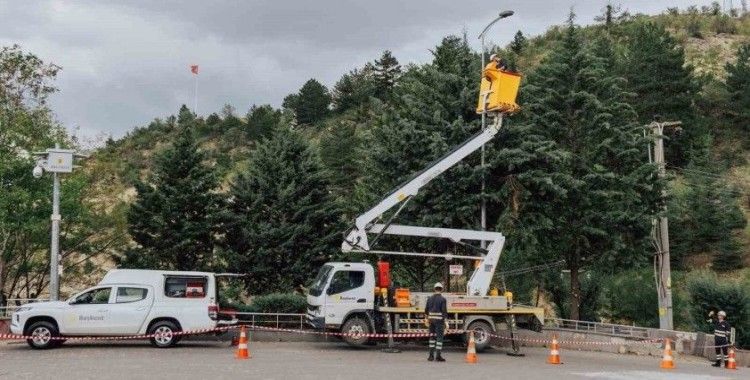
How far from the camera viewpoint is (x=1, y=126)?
88.9 feet

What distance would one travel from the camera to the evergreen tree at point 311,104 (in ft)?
291

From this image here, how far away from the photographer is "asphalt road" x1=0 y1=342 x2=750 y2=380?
14023mm

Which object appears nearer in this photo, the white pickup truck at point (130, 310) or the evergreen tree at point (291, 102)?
the white pickup truck at point (130, 310)

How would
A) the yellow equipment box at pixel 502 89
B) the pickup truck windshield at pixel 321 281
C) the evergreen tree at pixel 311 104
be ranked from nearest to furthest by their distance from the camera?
the pickup truck windshield at pixel 321 281, the yellow equipment box at pixel 502 89, the evergreen tree at pixel 311 104

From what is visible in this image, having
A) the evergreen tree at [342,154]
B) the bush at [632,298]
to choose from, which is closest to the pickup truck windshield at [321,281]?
the bush at [632,298]

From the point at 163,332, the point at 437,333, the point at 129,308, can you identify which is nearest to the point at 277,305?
the point at 163,332

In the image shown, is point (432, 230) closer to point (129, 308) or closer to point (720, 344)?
point (720, 344)

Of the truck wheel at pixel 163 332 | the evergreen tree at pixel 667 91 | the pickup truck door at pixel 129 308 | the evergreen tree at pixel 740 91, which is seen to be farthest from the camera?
the evergreen tree at pixel 740 91

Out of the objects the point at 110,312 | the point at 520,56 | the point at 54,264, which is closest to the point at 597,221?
the point at 110,312

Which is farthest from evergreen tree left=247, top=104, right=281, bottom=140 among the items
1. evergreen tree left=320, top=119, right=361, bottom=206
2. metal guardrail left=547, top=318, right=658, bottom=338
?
metal guardrail left=547, top=318, right=658, bottom=338

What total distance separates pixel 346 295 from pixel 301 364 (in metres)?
4.10

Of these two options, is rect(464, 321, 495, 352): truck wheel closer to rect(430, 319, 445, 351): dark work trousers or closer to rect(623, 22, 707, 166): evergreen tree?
rect(430, 319, 445, 351): dark work trousers

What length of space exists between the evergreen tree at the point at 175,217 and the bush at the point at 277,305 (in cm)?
528

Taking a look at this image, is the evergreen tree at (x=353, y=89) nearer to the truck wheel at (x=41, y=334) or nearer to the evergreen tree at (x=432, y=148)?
the evergreen tree at (x=432, y=148)
